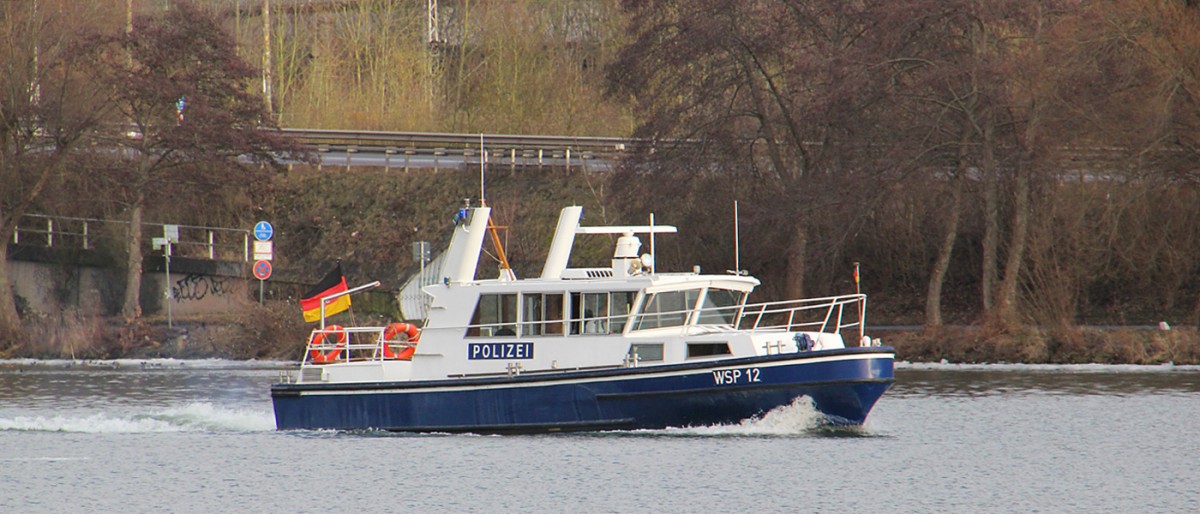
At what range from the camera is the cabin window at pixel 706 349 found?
27203mm

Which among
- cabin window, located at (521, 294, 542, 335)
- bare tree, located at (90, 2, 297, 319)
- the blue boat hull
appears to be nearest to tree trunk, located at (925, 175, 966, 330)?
the blue boat hull

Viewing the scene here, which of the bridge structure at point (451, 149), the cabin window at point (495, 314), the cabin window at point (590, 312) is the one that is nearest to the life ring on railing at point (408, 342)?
the cabin window at point (495, 314)

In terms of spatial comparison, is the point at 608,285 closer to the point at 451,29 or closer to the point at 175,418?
the point at 175,418

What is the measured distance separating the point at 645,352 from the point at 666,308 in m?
0.87

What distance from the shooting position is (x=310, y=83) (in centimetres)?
6606

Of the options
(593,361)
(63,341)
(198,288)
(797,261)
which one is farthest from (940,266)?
(63,341)

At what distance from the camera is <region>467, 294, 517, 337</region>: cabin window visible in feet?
91.5

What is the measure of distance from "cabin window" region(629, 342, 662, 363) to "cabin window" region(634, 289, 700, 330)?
1.17 feet

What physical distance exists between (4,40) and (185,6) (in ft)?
16.9

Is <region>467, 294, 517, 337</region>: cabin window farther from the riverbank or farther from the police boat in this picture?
the riverbank

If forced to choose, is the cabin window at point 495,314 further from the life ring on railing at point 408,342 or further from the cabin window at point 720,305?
the cabin window at point 720,305

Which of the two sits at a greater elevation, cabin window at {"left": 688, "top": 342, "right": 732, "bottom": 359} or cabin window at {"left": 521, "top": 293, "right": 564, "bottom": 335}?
cabin window at {"left": 521, "top": 293, "right": 564, "bottom": 335}

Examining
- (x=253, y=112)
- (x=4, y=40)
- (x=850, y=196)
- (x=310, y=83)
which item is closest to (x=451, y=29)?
(x=310, y=83)

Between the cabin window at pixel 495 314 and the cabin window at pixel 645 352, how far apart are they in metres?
2.09
